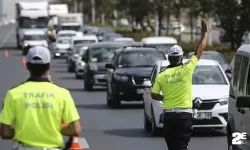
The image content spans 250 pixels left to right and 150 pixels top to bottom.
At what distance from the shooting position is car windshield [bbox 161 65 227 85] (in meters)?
19.6

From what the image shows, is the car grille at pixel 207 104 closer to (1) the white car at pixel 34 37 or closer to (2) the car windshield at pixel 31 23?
(1) the white car at pixel 34 37

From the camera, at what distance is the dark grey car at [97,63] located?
33.8 metres

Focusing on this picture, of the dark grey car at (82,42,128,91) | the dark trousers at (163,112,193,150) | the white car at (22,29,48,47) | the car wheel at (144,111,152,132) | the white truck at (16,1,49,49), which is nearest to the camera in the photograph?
the dark trousers at (163,112,193,150)

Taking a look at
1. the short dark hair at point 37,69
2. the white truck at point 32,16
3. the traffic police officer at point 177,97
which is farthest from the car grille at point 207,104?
the white truck at point 32,16

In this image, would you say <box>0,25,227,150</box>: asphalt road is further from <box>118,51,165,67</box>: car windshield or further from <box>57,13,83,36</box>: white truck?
<box>57,13,83,36</box>: white truck

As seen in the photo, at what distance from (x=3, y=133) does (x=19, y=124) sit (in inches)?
6.5

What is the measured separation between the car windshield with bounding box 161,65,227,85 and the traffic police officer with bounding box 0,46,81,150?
11972mm

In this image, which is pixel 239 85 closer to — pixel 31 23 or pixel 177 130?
pixel 177 130

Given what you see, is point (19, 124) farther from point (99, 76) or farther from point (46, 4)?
point (46, 4)

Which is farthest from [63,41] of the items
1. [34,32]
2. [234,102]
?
[234,102]

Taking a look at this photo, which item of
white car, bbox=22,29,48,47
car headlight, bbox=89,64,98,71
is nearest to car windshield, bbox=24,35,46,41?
white car, bbox=22,29,48,47

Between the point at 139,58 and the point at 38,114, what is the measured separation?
65.3 ft

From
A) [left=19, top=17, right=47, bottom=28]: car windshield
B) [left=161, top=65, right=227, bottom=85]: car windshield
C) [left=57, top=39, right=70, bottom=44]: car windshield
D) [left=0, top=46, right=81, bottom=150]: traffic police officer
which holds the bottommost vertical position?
[left=57, top=39, right=70, bottom=44]: car windshield

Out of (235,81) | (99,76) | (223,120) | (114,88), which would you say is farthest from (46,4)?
(235,81)
